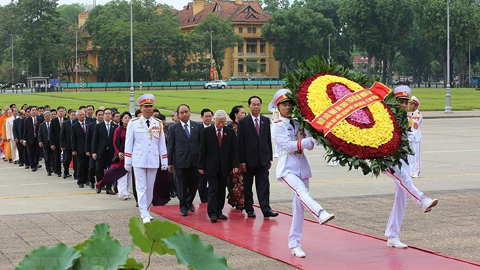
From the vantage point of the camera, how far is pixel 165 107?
158 ft

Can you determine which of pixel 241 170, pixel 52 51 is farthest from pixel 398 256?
pixel 52 51

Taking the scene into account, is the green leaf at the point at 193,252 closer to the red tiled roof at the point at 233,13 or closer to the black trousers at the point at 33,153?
the black trousers at the point at 33,153

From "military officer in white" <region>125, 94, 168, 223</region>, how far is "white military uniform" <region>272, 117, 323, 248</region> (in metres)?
3.21

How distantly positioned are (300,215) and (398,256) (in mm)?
1210

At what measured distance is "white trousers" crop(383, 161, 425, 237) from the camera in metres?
8.56

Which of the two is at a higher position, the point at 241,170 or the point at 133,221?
the point at 133,221

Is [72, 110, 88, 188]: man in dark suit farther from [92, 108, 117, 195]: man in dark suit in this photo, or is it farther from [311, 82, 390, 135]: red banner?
[311, 82, 390, 135]: red banner

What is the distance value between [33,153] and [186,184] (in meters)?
9.11

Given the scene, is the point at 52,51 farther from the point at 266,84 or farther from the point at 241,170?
the point at 241,170

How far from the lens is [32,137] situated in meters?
19.7

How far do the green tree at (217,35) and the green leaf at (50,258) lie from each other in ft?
317

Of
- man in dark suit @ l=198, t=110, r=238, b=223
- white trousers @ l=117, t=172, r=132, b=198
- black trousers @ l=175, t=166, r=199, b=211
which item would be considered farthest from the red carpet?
white trousers @ l=117, t=172, r=132, b=198

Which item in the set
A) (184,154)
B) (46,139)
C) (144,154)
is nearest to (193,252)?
(144,154)

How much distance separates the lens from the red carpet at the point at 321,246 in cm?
794
